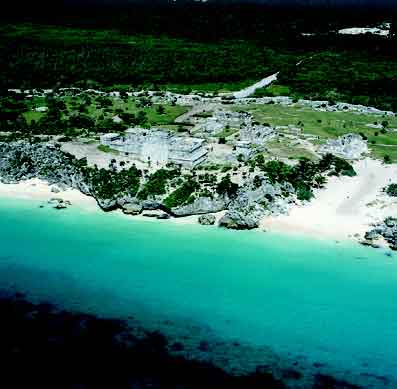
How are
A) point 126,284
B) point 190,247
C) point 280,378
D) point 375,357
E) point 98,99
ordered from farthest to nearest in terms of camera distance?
point 98,99 < point 190,247 < point 126,284 < point 375,357 < point 280,378

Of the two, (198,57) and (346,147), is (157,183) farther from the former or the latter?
(198,57)

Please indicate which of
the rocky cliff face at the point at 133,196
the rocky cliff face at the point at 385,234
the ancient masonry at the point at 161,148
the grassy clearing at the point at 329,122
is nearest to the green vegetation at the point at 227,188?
the rocky cliff face at the point at 133,196

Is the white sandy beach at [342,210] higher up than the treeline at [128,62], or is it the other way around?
the treeline at [128,62]

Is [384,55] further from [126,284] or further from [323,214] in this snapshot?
[126,284]

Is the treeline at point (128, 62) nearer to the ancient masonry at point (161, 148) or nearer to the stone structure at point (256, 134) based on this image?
the stone structure at point (256, 134)

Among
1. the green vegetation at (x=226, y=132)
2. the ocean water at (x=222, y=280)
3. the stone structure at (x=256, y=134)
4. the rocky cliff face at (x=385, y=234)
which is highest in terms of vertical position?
the stone structure at (x=256, y=134)

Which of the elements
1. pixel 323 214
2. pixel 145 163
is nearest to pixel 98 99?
pixel 145 163
